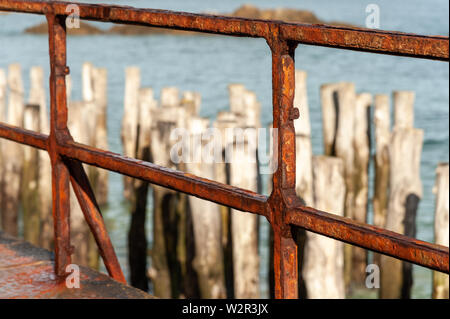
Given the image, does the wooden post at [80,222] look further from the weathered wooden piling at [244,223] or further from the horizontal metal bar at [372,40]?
the horizontal metal bar at [372,40]

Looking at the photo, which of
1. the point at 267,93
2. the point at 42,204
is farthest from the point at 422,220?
the point at 267,93

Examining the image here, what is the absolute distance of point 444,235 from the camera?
5793 mm

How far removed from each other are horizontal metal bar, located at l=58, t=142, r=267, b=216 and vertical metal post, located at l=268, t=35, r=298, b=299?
0.05 meters

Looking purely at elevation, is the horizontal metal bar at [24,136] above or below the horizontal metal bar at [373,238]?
above

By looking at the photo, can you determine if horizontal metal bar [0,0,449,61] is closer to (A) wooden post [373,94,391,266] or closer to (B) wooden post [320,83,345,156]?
(A) wooden post [373,94,391,266]

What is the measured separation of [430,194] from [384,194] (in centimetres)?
623

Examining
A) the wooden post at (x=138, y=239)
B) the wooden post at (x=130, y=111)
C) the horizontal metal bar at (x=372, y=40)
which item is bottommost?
the wooden post at (x=138, y=239)

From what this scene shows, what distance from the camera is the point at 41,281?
2625 mm

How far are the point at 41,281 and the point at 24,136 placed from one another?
1.63ft

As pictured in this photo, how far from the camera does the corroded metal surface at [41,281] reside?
249 cm

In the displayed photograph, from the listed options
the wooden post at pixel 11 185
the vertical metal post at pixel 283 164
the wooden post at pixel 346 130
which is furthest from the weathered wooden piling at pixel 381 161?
the vertical metal post at pixel 283 164

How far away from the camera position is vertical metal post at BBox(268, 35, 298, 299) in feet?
6.10

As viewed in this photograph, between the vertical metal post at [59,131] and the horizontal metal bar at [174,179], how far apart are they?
0.06 meters
